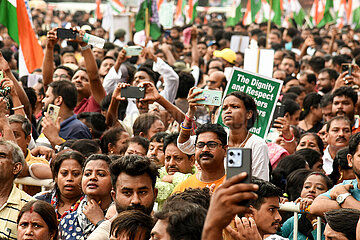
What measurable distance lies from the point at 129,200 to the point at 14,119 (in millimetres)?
2455

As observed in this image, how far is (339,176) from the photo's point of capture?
6.36 m

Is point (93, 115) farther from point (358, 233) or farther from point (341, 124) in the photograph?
point (358, 233)

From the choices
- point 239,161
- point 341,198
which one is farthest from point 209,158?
point 239,161

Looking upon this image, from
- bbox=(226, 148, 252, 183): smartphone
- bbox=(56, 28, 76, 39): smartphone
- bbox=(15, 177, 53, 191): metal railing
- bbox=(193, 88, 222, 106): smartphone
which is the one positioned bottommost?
bbox=(15, 177, 53, 191): metal railing

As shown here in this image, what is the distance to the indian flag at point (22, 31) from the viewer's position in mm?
9188

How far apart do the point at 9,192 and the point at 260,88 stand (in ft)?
8.58

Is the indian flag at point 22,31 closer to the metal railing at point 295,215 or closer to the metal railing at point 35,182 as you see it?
the metal railing at point 35,182

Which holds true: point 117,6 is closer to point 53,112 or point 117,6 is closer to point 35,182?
point 53,112

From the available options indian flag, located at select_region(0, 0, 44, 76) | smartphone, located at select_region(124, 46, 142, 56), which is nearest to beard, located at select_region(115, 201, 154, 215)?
smartphone, located at select_region(124, 46, 142, 56)

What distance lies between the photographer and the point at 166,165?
6.15 m

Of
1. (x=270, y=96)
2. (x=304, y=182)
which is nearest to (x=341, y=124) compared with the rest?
(x=270, y=96)

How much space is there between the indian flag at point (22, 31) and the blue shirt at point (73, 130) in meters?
1.97

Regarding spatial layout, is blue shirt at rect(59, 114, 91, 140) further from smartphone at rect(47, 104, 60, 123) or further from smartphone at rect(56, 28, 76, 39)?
smartphone at rect(56, 28, 76, 39)

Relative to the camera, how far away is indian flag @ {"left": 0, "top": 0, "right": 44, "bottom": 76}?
30.1 ft
